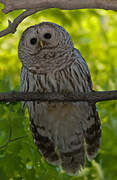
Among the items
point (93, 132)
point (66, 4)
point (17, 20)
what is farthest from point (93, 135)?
point (66, 4)

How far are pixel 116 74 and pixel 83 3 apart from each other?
266 centimetres

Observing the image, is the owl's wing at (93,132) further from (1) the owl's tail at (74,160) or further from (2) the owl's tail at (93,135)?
(1) the owl's tail at (74,160)

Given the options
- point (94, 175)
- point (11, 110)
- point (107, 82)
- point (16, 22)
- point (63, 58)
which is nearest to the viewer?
point (16, 22)

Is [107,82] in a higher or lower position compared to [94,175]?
higher

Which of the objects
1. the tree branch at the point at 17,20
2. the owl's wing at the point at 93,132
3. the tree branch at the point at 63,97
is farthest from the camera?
the owl's wing at the point at 93,132

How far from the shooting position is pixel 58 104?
3.60 m

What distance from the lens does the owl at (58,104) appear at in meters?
3.33

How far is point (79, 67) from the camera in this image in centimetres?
342

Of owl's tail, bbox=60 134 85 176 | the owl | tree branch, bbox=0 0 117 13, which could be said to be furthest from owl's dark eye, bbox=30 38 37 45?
owl's tail, bbox=60 134 85 176

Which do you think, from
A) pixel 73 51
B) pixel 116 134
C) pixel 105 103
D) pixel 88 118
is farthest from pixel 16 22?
pixel 116 134

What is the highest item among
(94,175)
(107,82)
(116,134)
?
(107,82)

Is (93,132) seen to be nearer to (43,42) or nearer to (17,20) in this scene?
(43,42)

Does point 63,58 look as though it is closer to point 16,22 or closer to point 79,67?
point 79,67

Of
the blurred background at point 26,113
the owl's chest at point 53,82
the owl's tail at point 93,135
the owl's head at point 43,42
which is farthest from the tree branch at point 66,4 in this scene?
the owl's tail at point 93,135
